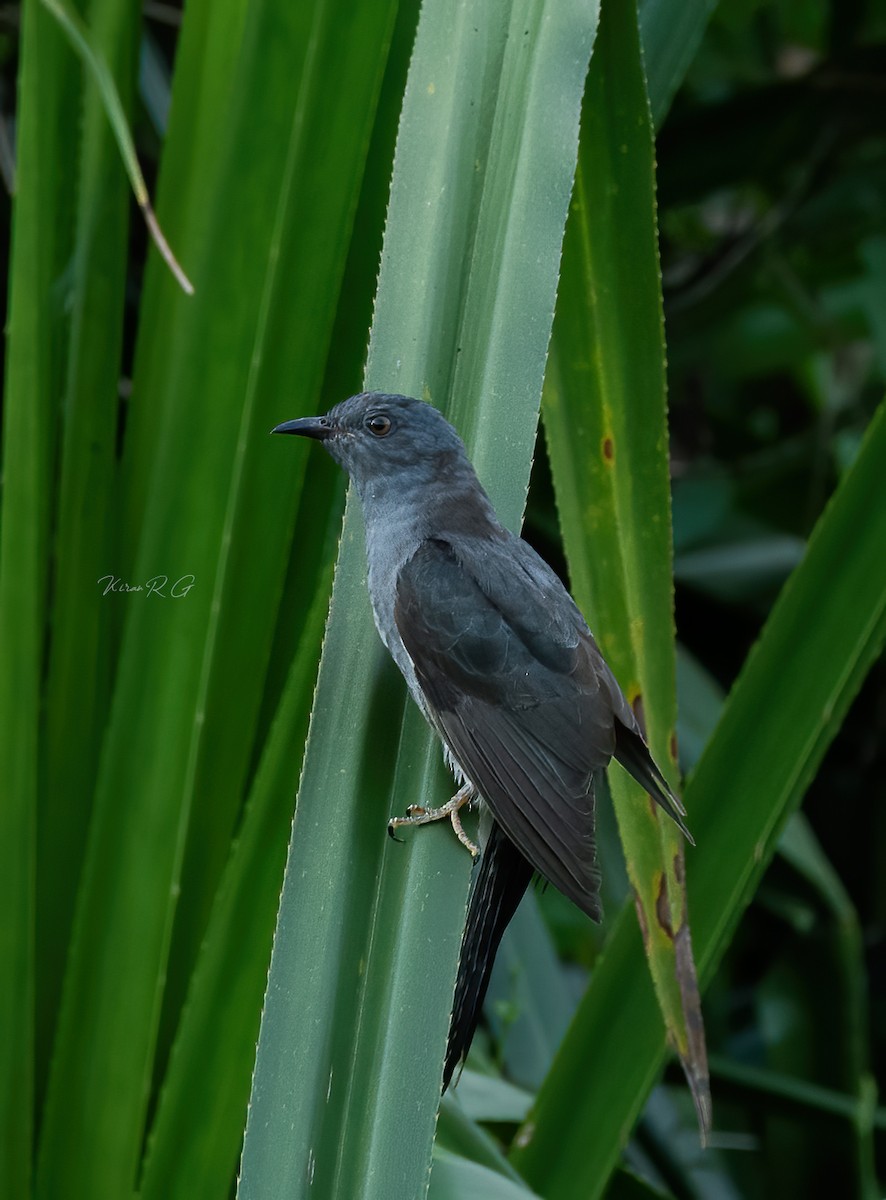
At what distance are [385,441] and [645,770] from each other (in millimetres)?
506

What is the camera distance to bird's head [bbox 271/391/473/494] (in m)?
1.38

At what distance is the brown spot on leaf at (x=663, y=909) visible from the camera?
1174 mm

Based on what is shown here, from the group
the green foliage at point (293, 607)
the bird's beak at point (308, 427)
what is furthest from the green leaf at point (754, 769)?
the bird's beak at point (308, 427)

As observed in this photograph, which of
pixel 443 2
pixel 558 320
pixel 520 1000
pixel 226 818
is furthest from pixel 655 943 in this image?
pixel 520 1000

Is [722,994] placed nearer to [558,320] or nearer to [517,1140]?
[517,1140]

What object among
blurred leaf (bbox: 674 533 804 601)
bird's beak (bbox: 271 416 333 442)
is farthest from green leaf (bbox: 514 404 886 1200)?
blurred leaf (bbox: 674 533 804 601)

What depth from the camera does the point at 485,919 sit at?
1348 mm

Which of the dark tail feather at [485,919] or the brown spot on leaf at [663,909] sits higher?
the brown spot on leaf at [663,909]

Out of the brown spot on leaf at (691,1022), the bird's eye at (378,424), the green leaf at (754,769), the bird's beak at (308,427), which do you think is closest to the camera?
the brown spot on leaf at (691,1022)

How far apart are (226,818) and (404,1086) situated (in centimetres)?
57

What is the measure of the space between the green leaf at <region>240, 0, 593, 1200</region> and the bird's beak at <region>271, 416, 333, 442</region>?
0.03 meters

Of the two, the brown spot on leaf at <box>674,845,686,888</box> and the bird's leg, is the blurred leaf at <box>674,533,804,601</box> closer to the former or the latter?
the brown spot on leaf at <box>674,845,686,888</box>

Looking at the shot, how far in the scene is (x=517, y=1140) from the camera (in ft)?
4.57

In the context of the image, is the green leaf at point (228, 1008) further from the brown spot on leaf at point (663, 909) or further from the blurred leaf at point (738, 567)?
the blurred leaf at point (738, 567)
